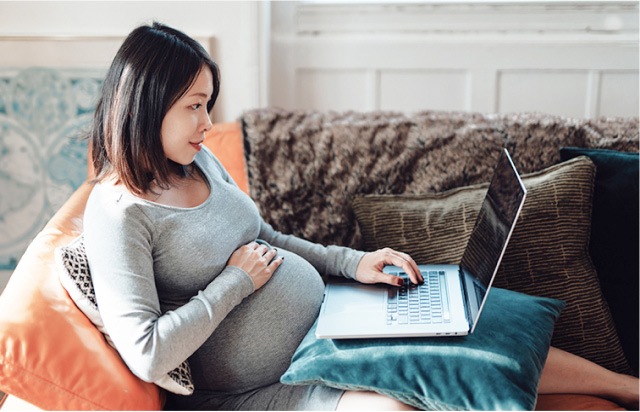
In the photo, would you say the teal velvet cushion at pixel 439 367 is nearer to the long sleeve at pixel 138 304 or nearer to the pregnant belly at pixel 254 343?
the pregnant belly at pixel 254 343

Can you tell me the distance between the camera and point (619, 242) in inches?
55.1

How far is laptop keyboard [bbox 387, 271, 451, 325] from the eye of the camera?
1071 millimetres

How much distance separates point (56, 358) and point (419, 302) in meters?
0.65

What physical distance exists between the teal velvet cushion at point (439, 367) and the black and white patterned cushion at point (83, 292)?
181mm

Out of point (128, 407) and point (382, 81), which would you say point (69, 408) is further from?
point (382, 81)

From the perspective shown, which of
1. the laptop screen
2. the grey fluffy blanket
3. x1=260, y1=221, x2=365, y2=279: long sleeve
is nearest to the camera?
the laptop screen

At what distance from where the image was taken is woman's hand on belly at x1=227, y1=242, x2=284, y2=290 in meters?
1.11

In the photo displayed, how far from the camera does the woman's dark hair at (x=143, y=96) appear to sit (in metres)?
1.02

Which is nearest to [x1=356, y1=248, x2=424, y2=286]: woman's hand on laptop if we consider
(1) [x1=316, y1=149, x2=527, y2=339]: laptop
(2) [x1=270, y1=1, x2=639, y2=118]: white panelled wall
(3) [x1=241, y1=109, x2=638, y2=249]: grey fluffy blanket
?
(1) [x1=316, y1=149, x2=527, y2=339]: laptop

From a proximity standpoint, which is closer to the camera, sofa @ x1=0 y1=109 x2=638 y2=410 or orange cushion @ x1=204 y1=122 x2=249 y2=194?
sofa @ x1=0 y1=109 x2=638 y2=410

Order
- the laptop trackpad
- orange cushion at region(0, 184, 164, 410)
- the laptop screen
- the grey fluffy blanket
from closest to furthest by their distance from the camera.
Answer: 1. orange cushion at region(0, 184, 164, 410)
2. the laptop screen
3. the laptop trackpad
4. the grey fluffy blanket

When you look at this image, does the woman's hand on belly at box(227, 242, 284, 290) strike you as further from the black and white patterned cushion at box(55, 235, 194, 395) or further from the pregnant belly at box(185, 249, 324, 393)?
the black and white patterned cushion at box(55, 235, 194, 395)

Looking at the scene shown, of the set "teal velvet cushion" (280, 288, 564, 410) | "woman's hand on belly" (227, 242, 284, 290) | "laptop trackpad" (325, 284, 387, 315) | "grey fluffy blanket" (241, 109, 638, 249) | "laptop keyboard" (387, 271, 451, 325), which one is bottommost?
"teal velvet cushion" (280, 288, 564, 410)

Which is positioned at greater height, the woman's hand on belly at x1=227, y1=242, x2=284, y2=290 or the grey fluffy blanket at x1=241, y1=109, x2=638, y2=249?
the grey fluffy blanket at x1=241, y1=109, x2=638, y2=249
